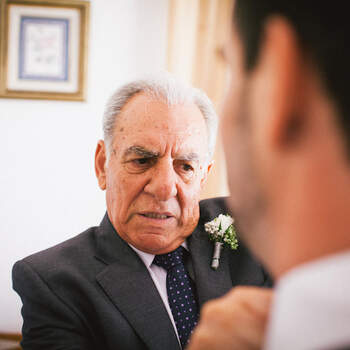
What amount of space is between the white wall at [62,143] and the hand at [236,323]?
85.6 inches

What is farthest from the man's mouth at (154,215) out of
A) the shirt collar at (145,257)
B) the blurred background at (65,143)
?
the blurred background at (65,143)

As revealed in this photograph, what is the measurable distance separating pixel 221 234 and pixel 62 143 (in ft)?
5.01

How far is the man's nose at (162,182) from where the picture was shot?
125 cm

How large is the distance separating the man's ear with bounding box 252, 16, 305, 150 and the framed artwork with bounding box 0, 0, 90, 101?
7.50ft

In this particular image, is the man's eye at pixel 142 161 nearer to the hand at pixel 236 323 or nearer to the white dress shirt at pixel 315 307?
the hand at pixel 236 323

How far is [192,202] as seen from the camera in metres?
1.34

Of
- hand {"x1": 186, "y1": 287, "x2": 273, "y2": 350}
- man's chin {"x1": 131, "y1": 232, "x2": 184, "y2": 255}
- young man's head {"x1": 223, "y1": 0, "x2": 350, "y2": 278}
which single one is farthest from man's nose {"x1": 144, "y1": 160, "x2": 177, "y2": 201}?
young man's head {"x1": 223, "y1": 0, "x2": 350, "y2": 278}

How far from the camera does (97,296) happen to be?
1.18m

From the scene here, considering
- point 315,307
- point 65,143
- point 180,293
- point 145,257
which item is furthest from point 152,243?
point 65,143

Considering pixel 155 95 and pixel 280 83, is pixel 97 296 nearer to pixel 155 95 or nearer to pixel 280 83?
pixel 155 95

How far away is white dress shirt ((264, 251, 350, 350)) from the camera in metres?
0.32

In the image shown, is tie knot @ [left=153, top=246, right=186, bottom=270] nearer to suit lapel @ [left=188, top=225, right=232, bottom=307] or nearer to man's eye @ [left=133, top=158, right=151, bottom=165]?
suit lapel @ [left=188, top=225, right=232, bottom=307]

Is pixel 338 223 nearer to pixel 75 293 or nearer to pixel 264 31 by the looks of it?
pixel 264 31

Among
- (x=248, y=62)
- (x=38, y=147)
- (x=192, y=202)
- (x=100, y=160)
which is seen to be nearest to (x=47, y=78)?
(x=38, y=147)
